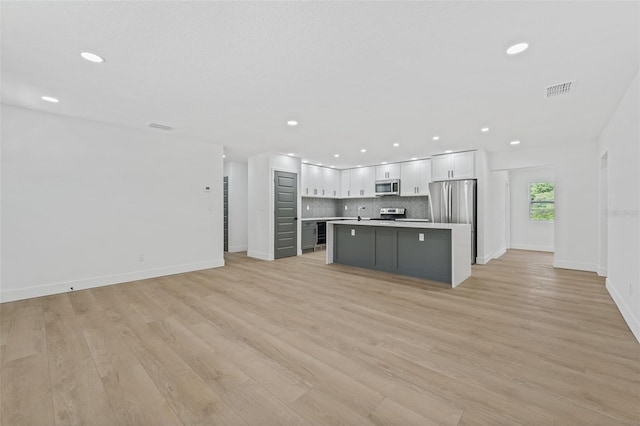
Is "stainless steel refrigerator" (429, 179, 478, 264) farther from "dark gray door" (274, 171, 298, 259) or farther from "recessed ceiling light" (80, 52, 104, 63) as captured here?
"recessed ceiling light" (80, 52, 104, 63)

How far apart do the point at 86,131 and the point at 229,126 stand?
7.13ft

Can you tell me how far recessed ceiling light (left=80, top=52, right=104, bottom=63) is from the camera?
95.1 inches

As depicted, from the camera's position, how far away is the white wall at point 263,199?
21.5ft

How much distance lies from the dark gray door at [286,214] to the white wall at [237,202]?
167 centimetres

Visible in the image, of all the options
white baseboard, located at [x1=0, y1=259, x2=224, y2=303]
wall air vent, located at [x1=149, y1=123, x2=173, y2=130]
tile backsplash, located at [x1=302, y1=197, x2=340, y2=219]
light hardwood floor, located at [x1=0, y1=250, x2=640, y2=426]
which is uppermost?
wall air vent, located at [x1=149, y1=123, x2=173, y2=130]

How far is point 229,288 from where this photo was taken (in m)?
4.18

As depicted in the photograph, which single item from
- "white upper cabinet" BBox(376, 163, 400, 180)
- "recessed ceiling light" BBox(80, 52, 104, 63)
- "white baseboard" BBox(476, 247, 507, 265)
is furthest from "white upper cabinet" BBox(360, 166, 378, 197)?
"recessed ceiling light" BBox(80, 52, 104, 63)

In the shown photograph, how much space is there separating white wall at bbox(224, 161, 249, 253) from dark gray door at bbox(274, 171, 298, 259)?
167 cm

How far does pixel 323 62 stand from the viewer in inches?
98.4

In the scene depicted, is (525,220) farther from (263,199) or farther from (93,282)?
(93,282)

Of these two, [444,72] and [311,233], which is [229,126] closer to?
[444,72]

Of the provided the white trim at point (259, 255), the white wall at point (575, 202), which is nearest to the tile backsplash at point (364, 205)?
the white trim at point (259, 255)

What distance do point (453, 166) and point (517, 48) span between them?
4.49 meters

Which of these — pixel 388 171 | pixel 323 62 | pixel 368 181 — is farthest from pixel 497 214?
pixel 323 62
